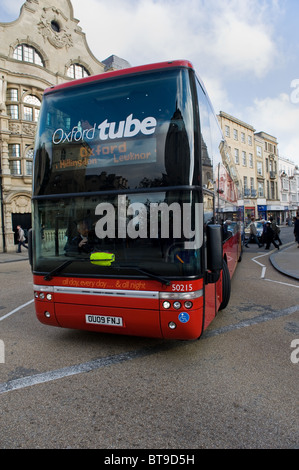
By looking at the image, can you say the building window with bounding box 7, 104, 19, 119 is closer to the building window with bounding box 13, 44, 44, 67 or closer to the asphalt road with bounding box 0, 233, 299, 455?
the building window with bounding box 13, 44, 44, 67

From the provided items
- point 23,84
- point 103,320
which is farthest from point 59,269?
point 23,84

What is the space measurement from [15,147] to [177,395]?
24.4 meters

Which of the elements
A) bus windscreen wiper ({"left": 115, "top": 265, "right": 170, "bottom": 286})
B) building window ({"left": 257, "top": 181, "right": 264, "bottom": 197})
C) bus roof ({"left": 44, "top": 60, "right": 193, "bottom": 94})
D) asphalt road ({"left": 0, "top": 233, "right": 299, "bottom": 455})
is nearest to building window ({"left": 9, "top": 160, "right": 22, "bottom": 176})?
asphalt road ({"left": 0, "top": 233, "right": 299, "bottom": 455})

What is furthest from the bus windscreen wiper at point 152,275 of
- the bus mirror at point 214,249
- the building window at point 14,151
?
the building window at point 14,151

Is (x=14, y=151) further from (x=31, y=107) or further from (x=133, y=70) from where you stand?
(x=133, y=70)

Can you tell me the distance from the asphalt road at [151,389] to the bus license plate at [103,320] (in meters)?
0.47

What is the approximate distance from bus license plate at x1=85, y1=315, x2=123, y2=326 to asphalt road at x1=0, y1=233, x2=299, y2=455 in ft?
1.55

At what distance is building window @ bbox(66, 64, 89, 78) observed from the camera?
88.6 feet

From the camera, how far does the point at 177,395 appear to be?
10.5 ft

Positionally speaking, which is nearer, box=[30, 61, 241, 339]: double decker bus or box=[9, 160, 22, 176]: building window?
box=[30, 61, 241, 339]: double decker bus

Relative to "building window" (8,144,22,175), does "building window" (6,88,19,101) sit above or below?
above

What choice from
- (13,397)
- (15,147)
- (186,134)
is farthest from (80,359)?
(15,147)

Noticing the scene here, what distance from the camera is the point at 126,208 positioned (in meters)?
3.86

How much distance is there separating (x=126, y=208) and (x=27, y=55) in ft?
85.1
